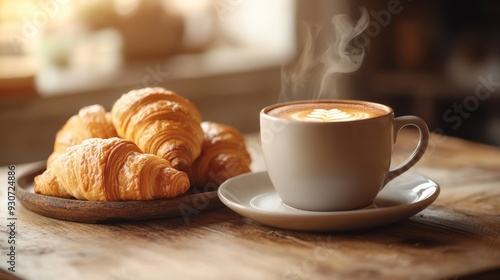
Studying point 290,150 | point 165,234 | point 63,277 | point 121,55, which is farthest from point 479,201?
point 121,55

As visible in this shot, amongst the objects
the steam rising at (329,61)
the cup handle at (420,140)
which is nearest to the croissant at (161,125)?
the cup handle at (420,140)

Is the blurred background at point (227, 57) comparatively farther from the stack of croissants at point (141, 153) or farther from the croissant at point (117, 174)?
the croissant at point (117, 174)

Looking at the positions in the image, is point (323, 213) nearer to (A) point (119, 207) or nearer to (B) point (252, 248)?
(B) point (252, 248)

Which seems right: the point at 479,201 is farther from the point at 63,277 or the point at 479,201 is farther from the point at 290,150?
the point at 63,277

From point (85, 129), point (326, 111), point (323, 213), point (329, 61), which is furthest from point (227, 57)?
point (323, 213)

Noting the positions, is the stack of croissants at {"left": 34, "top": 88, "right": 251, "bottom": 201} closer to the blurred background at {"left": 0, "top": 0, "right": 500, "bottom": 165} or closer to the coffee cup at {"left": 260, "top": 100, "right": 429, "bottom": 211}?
the coffee cup at {"left": 260, "top": 100, "right": 429, "bottom": 211}

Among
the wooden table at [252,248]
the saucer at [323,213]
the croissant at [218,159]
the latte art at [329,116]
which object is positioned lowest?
the wooden table at [252,248]
